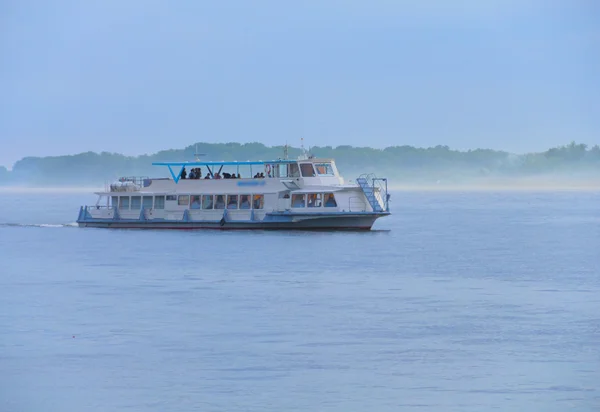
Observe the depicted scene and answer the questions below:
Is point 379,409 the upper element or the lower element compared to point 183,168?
lower

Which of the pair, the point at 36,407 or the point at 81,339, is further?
the point at 81,339

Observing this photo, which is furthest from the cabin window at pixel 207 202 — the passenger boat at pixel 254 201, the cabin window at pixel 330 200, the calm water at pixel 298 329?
the calm water at pixel 298 329

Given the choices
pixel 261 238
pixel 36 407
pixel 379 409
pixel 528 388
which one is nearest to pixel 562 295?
pixel 528 388

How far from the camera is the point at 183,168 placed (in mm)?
73250

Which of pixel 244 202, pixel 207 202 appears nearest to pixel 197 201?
pixel 207 202

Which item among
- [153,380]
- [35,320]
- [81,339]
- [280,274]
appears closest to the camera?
[153,380]

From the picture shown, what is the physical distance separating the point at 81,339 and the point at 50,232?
157ft

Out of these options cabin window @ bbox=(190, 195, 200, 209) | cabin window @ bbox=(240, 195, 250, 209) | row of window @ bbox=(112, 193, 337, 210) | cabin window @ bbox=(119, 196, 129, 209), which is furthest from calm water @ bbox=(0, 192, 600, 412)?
cabin window @ bbox=(119, 196, 129, 209)

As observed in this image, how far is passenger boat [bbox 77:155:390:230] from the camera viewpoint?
66.4 m

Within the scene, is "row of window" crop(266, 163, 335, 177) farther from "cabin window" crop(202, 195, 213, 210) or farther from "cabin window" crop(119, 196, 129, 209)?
"cabin window" crop(119, 196, 129, 209)

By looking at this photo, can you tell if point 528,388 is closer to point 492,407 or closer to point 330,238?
point 492,407

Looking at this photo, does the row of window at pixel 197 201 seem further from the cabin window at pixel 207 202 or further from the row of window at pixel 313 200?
the row of window at pixel 313 200

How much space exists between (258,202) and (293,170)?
2.72 meters

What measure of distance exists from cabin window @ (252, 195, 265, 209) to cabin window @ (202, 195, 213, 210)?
292 cm
